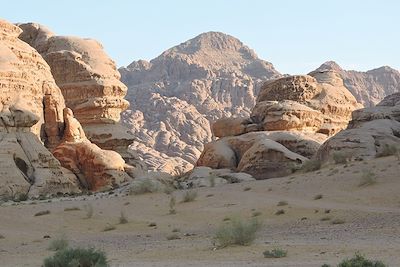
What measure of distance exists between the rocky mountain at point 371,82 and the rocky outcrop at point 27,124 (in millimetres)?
96376

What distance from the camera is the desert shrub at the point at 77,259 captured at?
876 cm

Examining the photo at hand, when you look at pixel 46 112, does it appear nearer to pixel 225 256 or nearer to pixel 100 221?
pixel 100 221

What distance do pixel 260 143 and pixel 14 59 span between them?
1614 cm

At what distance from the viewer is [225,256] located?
424 inches

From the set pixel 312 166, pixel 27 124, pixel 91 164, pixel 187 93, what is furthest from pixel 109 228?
pixel 187 93

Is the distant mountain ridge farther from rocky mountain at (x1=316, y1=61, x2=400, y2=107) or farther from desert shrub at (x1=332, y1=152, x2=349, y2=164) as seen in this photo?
desert shrub at (x1=332, y1=152, x2=349, y2=164)

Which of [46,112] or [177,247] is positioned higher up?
[46,112]

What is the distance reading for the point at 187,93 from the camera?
11175cm

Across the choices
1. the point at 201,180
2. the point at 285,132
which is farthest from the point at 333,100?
the point at 201,180

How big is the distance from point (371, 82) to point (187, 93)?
50108 mm

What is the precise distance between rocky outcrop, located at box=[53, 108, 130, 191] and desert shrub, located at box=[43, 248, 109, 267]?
84.8ft

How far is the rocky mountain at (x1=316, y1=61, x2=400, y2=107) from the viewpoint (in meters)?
130

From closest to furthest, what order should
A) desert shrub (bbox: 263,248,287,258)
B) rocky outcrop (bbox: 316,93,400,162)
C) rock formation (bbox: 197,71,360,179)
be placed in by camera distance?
desert shrub (bbox: 263,248,287,258) → rocky outcrop (bbox: 316,93,400,162) → rock formation (bbox: 197,71,360,179)

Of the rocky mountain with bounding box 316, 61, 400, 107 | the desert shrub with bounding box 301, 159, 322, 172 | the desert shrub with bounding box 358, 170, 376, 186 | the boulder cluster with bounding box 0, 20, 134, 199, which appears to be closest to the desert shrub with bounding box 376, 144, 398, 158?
the desert shrub with bounding box 301, 159, 322, 172
